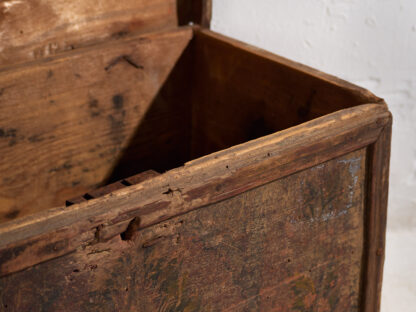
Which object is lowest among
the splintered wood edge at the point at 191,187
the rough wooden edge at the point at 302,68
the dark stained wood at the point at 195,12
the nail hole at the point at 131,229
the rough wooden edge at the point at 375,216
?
the rough wooden edge at the point at 375,216

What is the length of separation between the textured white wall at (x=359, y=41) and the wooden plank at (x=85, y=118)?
0.25 metres

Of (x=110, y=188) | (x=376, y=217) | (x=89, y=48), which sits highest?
(x=89, y=48)

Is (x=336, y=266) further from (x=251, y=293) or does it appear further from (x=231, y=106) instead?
(x=231, y=106)

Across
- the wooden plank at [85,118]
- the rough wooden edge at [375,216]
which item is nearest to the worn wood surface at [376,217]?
the rough wooden edge at [375,216]

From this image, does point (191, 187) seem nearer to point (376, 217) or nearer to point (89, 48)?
point (376, 217)

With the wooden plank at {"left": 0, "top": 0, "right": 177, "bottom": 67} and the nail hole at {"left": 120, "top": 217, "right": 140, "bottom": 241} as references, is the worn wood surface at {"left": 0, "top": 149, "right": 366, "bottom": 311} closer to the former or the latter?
the nail hole at {"left": 120, "top": 217, "right": 140, "bottom": 241}

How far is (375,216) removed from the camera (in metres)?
1.14

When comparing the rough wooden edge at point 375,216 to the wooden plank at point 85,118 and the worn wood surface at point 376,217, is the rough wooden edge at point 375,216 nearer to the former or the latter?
the worn wood surface at point 376,217

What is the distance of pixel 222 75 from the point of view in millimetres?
1454

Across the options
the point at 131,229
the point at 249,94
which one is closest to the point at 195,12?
the point at 249,94

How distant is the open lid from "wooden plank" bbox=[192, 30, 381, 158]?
84mm

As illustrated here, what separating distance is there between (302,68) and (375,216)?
0.32 metres

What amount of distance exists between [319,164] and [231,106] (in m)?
0.45

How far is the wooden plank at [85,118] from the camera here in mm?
1336
